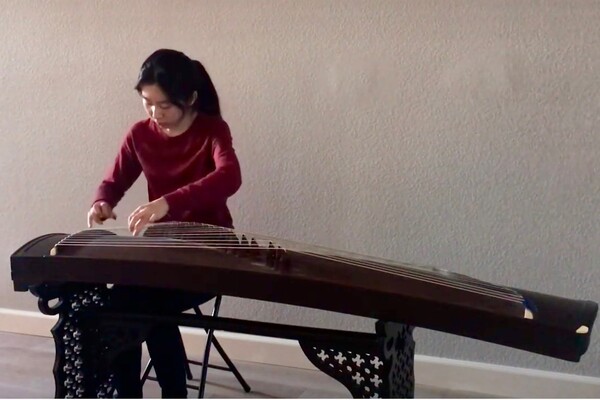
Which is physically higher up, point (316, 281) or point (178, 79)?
point (178, 79)

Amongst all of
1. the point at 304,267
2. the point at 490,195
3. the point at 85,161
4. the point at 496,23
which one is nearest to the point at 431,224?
the point at 490,195

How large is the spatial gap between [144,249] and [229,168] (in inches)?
13.8

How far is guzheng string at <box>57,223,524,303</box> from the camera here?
148 centimetres

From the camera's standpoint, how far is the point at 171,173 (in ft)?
6.53

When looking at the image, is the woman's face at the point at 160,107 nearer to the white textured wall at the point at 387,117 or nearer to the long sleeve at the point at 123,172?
the long sleeve at the point at 123,172

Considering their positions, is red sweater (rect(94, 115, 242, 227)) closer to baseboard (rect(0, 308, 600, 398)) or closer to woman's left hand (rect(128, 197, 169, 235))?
woman's left hand (rect(128, 197, 169, 235))

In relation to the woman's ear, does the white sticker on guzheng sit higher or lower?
lower

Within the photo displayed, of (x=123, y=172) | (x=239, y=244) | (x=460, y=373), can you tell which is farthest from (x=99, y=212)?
(x=460, y=373)

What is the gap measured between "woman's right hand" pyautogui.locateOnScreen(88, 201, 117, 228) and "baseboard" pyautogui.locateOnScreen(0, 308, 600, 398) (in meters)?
0.75

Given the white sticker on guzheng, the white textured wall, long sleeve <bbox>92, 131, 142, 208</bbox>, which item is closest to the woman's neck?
long sleeve <bbox>92, 131, 142, 208</bbox>

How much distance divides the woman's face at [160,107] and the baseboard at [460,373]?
0.91 metres

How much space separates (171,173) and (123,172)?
0.59 ft

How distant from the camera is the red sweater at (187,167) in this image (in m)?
1.85

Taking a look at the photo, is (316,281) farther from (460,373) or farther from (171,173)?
(460,373)
